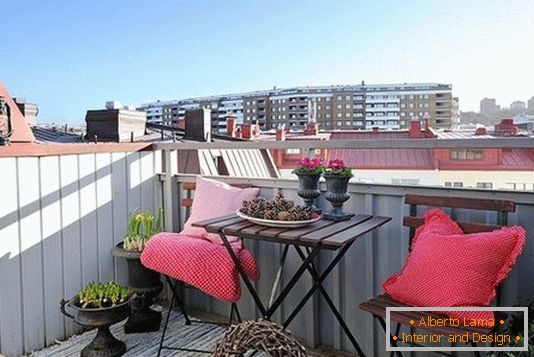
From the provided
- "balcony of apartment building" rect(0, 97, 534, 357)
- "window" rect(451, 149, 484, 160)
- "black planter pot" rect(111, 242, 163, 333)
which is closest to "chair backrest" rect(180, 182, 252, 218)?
"balcony of apartment building" rect(0, 97, 534, 357)

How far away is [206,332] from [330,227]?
1.29 meters

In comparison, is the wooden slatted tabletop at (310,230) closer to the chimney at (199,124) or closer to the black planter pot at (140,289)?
the black planter pot at (140,289)

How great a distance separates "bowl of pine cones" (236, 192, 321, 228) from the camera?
6.51 feet

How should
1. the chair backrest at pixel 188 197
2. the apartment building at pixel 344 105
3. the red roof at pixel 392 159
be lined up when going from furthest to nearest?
1. the apartment building at pixel 344 105
2. the red roof at pixel 392 159
3. the chair backrest at pixel 188 197

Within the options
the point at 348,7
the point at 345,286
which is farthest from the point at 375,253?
the point at 348,7

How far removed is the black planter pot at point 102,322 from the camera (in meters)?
2.36

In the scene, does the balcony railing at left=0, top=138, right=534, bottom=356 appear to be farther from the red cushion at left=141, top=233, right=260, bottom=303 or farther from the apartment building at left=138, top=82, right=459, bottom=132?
the apartment building at left=138, top=82, right=459, bottom=132

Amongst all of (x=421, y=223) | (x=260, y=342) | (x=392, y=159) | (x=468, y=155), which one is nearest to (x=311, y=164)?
(x=421, y=223)

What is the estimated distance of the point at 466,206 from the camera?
6.58ft

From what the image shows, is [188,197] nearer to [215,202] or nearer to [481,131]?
[215,202]

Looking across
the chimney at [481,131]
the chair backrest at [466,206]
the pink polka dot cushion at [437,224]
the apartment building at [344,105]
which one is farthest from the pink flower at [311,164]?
the apartment building at [344,105]

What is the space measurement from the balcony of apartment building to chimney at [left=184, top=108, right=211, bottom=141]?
366 centimetres

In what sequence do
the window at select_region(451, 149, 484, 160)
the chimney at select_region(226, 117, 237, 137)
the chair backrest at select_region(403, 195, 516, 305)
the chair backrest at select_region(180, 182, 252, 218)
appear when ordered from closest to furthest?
the chair backrest at select_region(403, 195, 516, 305) < the chair backrest at select_region(180, 182, 252, 218) < the window at select_region(451, 149, 484, 160) < the chimney at select_region(226, 117, 237, 137)

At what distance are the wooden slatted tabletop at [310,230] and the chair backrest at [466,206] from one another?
124 millimetres
